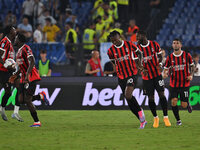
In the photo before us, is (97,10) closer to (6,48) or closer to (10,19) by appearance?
(10,19)

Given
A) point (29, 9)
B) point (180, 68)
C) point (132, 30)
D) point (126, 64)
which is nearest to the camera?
point (126, 64)

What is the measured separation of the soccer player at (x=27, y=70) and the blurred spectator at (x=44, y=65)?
553cm

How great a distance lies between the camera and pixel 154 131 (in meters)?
10.8

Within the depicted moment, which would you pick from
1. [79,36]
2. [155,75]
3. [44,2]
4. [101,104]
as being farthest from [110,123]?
[44,2]

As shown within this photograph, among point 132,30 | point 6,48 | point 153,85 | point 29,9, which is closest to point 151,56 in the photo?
point 153,85

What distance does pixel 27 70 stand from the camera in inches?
446

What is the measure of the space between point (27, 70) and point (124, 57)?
1996mm

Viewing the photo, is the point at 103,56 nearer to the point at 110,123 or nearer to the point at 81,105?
the point at 81,105

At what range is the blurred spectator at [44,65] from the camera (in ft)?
56.7

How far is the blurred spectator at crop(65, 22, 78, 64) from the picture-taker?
18.0 metres

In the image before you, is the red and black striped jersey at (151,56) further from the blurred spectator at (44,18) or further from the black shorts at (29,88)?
the blurred spectator at (44,18)

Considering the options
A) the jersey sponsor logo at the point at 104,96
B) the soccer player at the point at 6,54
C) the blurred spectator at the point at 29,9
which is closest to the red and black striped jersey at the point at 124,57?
the soccer player at the point at 6,54

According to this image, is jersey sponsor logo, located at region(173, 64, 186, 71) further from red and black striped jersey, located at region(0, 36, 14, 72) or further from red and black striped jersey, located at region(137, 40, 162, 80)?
red and black striped jersey, located at region(0, 36, 14, 72)

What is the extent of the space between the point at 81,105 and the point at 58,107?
26.5 inches
